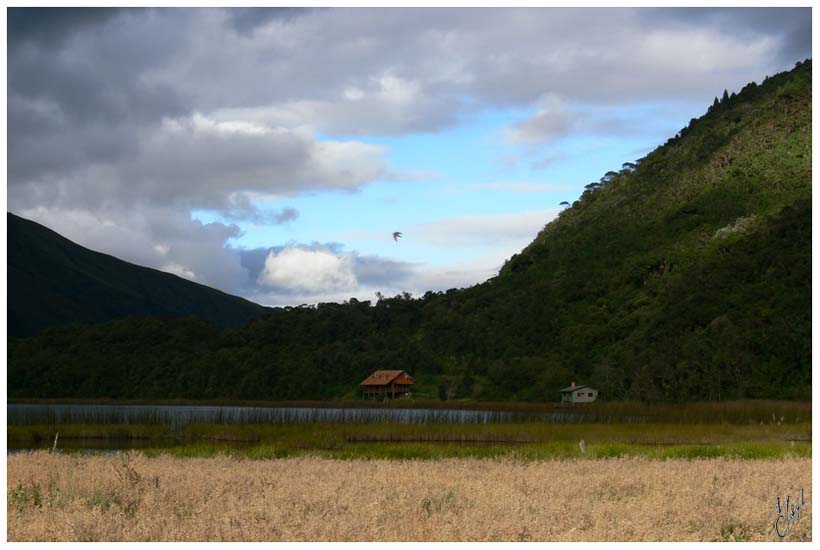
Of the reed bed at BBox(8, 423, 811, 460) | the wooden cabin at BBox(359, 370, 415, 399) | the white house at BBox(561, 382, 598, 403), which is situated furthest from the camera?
the wooden cabin at BBox(359, 370, 415, 399)

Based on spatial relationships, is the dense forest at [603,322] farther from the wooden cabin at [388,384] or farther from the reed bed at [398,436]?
the reed bed at [398,436]

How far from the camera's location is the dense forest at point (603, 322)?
9156 cm

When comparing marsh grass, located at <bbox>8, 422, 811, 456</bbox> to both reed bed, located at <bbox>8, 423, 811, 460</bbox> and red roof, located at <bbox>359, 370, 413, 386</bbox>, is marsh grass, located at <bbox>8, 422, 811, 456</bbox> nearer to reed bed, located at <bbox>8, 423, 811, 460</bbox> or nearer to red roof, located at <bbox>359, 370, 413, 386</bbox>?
reed bed, located at <bbox>8, 423, 811, 460</bbox>

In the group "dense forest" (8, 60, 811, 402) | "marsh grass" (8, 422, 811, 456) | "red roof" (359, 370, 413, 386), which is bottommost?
"marsh grass" (8, 422, 811, 456)

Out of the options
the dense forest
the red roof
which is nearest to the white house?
the dense forest

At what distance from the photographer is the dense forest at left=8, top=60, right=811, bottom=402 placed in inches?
3605

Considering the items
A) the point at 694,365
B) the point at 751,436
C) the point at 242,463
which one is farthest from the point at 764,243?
the point at 242,463

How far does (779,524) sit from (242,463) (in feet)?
51.5

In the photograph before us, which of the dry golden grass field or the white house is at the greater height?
the dry golden grass field

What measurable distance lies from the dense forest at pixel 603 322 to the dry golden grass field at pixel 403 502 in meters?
63.0

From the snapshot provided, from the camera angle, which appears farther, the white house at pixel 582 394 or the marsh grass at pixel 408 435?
the white house at pixel 582 394

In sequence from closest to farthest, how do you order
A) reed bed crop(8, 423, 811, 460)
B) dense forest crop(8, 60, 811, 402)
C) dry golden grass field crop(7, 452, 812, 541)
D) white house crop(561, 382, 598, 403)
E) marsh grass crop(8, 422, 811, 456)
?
dry golden grass field crop(7, 452, 812, 541) → reed bed crop(8, 423, 811, 460) → marsh grass crop(8, 422, 811, 456) → dense forest crop(8, 60, 811, 402) → white house crop(561, 382, 598, 403)

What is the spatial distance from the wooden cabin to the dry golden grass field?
9268 cm

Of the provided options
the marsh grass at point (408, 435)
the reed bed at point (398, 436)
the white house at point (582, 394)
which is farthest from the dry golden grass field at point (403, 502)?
→ the white house at point (582, 394)
